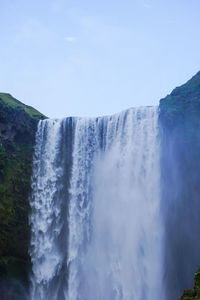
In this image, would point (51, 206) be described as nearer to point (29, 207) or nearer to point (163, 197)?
point (29, 207)

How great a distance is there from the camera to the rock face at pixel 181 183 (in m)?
18.3

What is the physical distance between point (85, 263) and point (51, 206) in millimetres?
4744

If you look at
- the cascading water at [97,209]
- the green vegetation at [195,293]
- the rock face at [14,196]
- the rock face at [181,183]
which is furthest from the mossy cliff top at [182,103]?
the green vegetation at [195,293]

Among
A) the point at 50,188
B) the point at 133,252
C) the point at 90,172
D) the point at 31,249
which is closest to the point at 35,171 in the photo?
the point at 50,188

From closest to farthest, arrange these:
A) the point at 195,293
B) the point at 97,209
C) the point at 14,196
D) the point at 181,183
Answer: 1. the point at 195,293
2. the point at 181,183
3. the point at 14,196
4. the point at 97,209

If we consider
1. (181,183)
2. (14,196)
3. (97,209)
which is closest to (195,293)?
(181,183)

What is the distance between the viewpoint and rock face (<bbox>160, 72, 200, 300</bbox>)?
60.0 feet

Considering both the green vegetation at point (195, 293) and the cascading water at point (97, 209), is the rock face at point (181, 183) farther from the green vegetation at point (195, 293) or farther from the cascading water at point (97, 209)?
the green vegetation at point (195, 293)

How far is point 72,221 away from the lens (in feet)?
70.2

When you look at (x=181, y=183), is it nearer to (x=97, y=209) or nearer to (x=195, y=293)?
(x=97, y=209)

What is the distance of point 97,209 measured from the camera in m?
21.8

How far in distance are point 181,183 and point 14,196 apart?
11825 millimetres

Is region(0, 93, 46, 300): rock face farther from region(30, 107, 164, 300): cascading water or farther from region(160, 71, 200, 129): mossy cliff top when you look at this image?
region(160, 71, 200, 129): mossy cliff top

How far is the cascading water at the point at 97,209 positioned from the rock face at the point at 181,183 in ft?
2.21
